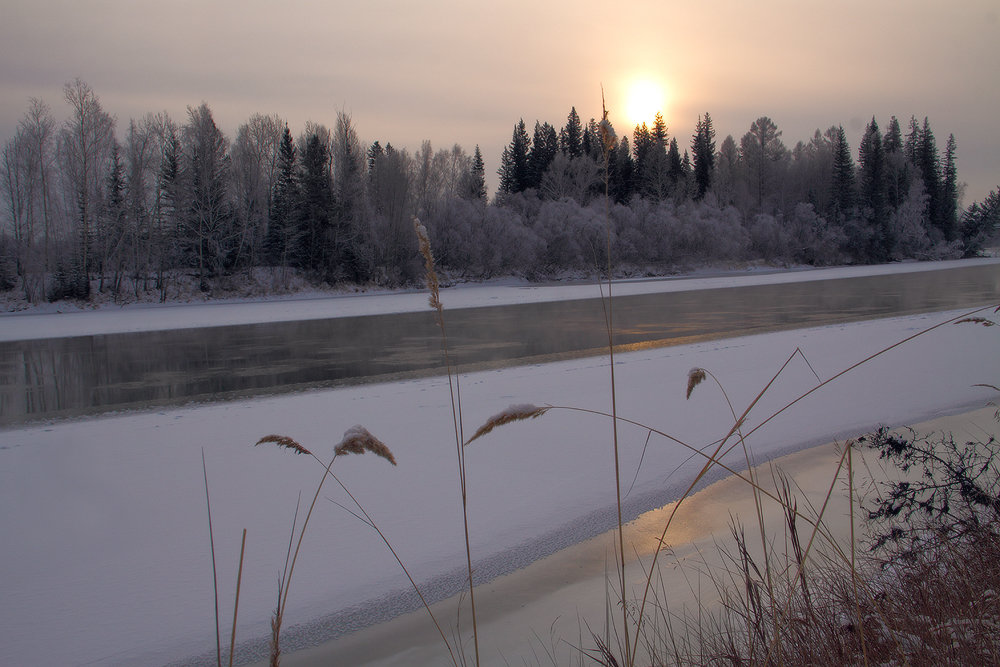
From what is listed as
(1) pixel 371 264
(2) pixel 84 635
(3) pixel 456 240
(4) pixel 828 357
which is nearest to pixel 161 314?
(1) pixel 371 264

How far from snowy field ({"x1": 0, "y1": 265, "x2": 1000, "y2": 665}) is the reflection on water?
1.89m

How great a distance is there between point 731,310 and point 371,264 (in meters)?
27.8

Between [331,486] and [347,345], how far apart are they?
35.6 feet

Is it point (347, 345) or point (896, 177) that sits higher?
point (896, 177)

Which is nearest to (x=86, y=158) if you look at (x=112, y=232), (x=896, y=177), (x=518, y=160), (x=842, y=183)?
(x=112, y=232)

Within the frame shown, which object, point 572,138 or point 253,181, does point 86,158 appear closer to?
point 253,181

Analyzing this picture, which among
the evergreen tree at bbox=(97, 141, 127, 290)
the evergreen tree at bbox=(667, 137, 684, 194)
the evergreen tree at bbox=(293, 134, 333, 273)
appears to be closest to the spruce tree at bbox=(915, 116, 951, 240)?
the evergreen tree at bbox=(667, 137, 684, 194)

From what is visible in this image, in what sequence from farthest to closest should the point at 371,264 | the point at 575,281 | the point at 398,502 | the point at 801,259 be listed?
the point at 801,259 → the point at 575,281 → the point at 371,264 → the point at 398,502

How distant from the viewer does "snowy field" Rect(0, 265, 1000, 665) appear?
4.09 meters

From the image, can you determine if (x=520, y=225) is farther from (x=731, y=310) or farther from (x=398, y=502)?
(x=398, y=502)

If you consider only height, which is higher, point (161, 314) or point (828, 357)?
point (161, 314)

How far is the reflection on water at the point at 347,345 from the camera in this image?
11.4m

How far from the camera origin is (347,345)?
656 inches

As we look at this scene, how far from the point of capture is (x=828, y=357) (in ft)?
39.3
